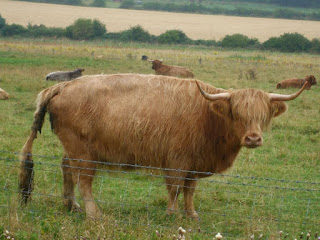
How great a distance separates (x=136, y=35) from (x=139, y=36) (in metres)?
0.37

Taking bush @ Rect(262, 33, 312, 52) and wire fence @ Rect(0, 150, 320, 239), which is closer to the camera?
wire fence @ Rect(0, 150, 320, 239)

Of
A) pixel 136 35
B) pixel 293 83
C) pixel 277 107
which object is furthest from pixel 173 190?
pixel 136 35

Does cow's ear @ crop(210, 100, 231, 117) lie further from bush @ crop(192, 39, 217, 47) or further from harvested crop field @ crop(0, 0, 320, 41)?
bush @ crop(192, 39, 217, 47)

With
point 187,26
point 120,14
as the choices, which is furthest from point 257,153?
point 120,14

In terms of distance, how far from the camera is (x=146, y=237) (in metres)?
4.35

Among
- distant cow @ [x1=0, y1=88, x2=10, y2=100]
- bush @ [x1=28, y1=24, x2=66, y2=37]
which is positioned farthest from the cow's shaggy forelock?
bush @ [x1=28, y1=24, x2=66, y2=37]

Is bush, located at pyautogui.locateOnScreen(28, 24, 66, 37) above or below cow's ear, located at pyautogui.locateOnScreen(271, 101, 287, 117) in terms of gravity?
below

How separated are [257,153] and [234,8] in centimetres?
7955

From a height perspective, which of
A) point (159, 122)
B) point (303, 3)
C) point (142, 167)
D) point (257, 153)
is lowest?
point (257, 153)

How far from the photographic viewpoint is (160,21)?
227 ft

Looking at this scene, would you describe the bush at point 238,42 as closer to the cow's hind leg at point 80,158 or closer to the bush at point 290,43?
the bush at point 290,43

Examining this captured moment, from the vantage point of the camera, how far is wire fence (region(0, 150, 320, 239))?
479 centimetres

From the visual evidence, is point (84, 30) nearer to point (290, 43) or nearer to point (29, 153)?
point (290, 43)

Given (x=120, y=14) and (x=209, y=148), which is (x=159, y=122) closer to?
(x=209, y=148)
